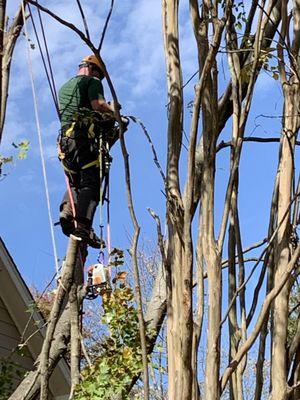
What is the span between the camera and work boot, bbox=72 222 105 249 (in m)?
4.23

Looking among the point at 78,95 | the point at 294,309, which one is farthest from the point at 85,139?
the point at 294,309

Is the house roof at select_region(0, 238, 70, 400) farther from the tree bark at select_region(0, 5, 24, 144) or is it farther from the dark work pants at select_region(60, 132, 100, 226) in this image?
the tree bark at select_region(0, 5, 24, 144)

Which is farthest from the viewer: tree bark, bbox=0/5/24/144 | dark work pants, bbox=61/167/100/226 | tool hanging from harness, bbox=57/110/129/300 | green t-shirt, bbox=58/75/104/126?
green t-shirt, bbox=58/75/104/126

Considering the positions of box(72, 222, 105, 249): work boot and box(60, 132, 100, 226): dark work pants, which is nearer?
box(72, 222, 105, 249): work boot

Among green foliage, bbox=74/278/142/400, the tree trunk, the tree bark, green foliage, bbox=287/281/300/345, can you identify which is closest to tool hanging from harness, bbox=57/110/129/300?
green foliage, bbox=74/278/142/400

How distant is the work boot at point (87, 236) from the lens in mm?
4234

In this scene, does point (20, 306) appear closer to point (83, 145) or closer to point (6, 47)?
point (83, 145)

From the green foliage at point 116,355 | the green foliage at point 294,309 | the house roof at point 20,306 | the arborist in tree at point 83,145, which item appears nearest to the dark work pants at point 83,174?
the arborist in tree at point 83,145

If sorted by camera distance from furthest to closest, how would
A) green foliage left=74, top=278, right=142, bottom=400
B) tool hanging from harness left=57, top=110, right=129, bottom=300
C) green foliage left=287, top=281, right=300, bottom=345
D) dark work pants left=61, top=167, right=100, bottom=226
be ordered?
dark work pants left=61, top=167, right=100, bottom=226 < tool hanging from harness left=57, top=110, right=129, bottom=300 < green foliage left=74, top=278, right=142, bottom=400 < green foliage left=287, top=281, right=300, bottom=345

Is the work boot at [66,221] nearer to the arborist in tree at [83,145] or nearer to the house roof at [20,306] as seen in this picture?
the arborist in tree at [83,145]

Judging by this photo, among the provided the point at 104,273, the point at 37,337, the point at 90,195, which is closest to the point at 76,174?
the point at 90,195

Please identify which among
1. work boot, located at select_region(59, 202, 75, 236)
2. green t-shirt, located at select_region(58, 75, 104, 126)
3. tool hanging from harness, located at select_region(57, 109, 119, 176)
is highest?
green t-shirt, located at select_region(58, 75, 104, 126)

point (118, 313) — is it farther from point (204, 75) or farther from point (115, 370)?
point (204, 75)

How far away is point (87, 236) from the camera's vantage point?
167 inches
